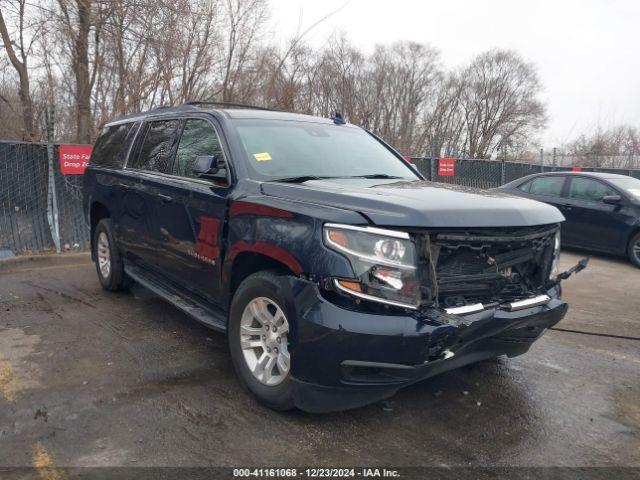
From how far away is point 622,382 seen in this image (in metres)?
3.82

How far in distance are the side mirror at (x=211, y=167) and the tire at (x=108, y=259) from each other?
92.4 inches

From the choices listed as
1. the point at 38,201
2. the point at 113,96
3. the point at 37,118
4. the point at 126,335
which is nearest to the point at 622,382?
the point at 126,335

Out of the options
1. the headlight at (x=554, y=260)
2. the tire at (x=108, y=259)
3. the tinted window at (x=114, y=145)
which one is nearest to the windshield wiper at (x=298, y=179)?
the headlight at (x=554, y=260)

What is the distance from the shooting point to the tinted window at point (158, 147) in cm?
453

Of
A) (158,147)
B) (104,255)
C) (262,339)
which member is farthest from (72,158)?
(262,339)

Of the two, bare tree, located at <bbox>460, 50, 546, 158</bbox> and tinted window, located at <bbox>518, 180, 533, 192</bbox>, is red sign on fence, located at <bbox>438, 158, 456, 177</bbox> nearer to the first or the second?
tinted window, located at <bbox>518, 180, 533, 192</bbox>

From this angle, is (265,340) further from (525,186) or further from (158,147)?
(525,186)

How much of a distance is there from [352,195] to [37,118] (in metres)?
13.4

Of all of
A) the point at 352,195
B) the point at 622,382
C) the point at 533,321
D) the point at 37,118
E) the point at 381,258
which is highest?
the point at 37,118

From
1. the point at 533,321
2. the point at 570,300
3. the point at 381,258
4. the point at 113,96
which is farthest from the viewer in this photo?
the point at 113,96

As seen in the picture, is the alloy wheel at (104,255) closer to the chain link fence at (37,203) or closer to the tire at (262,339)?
the chain link fence at (37,203)

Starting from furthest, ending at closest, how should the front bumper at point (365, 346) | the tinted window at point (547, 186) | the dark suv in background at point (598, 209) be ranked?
the tinted window at point (547, 186) < the dark suv in background at point (598, 209) < the front bumper at point (365, 346)

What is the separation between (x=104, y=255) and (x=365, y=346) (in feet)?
14.2

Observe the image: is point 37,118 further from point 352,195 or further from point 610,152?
point 610,152
